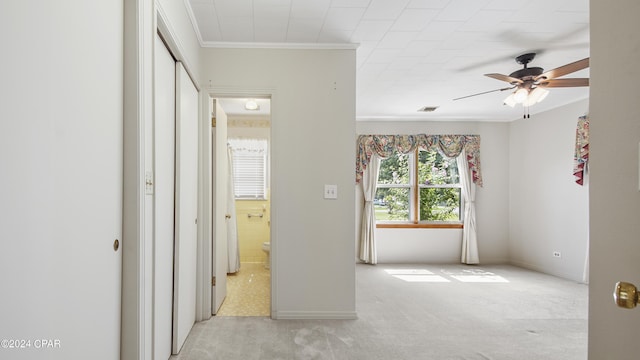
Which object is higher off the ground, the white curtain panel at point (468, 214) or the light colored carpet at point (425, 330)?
the white curtain panel at point (468, 214)

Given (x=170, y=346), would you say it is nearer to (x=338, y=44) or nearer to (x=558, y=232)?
(x=338, y=44)

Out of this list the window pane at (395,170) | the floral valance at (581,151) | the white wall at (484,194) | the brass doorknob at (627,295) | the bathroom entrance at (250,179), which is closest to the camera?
the brass doorknob at (627,295)

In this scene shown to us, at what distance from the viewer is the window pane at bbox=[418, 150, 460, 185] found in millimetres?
5707

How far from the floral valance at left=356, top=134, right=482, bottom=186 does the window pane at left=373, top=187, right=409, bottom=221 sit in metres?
0.66

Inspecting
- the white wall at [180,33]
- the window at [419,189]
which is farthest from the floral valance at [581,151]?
the white wall at [180,33]

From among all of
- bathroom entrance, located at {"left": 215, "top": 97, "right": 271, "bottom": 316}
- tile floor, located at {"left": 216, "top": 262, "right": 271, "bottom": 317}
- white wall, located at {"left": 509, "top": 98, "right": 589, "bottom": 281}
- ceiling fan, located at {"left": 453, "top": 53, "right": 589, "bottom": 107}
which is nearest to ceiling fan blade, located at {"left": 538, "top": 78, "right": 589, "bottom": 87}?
ceiling fan, located at {"left": 453, "top": 53, "right": 589, "bottom": 107}

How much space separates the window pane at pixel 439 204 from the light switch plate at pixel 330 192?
3217mm

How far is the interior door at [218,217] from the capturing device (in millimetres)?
2961

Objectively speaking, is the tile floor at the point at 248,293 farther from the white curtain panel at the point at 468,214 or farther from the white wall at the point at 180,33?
the white curtain panel at the point at 468,214

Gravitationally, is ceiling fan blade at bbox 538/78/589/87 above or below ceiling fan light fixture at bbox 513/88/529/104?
above

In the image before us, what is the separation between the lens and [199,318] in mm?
2768

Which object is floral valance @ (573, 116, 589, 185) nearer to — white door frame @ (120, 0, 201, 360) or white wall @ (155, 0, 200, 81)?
white wall @ (155, 0, 200, 81)

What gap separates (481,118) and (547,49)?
269 cm

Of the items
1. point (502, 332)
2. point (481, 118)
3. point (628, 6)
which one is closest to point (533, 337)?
point (502, 332)
